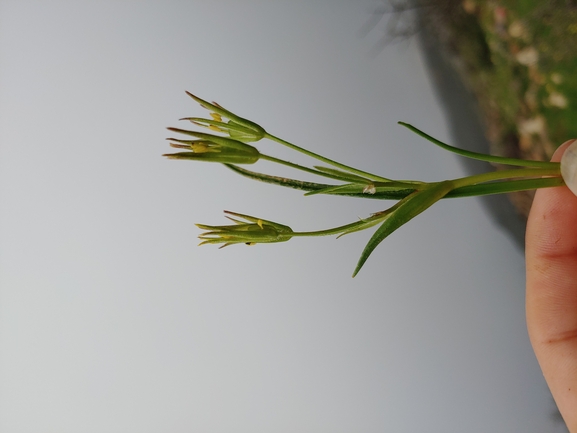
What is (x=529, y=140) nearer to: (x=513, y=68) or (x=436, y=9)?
(x=513, y=68)

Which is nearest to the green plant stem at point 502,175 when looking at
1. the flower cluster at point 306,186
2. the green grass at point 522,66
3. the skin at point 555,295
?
the flower cluster at point 306,186

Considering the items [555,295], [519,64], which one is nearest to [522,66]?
[519,64]

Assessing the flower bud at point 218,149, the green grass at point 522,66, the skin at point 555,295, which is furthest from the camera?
the green grass at point 522,66

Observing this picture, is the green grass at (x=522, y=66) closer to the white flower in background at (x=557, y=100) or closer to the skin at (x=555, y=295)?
the white flower in background at (x=557, y=100)

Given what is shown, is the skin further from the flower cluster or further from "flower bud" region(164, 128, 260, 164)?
"flower bud" region(164, 128, 260, 164)

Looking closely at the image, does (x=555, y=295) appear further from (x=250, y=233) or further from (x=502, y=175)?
(x=250, y=233)

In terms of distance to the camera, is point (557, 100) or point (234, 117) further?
point (557, 100)
